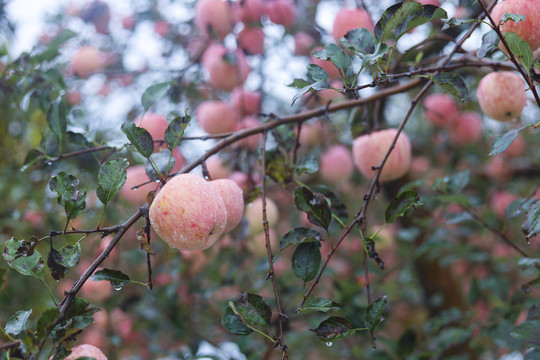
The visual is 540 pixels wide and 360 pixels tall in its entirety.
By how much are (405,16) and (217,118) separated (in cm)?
91

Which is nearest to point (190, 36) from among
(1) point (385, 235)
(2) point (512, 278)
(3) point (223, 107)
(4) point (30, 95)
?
(3) point (223, 107)

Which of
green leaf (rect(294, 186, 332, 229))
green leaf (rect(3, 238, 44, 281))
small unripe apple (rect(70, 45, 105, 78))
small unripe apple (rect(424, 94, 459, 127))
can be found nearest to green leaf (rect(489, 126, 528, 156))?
green leaf (rect(294, 186, 332, 229))

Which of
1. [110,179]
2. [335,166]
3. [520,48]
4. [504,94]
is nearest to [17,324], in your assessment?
[110,179]

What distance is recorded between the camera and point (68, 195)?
1.97 feet

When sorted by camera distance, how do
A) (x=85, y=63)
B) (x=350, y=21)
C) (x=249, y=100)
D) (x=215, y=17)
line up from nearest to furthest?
(x=350, y=21) → (x=215, y=17) → (x=249, y=100) → (x=85, y=63)

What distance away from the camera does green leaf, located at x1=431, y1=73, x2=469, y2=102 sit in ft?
2.09

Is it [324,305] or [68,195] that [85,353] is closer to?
[68,195]

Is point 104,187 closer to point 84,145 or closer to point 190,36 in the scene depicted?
point 84,145

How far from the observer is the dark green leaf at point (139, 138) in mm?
620

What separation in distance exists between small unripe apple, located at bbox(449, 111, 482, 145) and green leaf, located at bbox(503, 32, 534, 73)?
3.89 ft

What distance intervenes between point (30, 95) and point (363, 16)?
88 centimetres

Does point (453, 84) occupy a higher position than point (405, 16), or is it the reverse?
point (405, 16)

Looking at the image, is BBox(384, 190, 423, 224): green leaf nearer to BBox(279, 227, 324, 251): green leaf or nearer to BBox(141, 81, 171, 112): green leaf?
BBox(279, 227, 324, 251): green leaf

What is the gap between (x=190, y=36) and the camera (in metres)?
1.94
